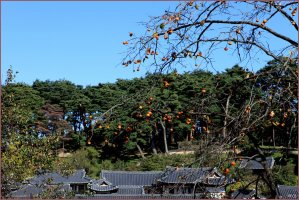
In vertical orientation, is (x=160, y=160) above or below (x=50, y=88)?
below

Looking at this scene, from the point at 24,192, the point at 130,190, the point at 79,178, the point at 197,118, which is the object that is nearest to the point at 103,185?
the point at 79,178

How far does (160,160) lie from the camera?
19.5 meters

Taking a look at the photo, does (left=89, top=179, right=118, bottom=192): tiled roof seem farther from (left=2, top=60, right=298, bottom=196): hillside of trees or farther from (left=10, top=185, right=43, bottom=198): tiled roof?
(left=2, top=60, right=298, bottom=196): hillside of trees

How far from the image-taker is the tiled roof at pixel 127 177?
18016 millimetres

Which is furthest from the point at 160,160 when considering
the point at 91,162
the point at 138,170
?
the point at 91,162

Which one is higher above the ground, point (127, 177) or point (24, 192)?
point (24, 192)

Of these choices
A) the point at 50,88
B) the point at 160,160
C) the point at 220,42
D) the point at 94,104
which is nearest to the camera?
the point at 220,42

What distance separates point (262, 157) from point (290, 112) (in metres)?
0.30

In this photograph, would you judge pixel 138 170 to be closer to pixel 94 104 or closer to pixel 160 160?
pixel 160 160

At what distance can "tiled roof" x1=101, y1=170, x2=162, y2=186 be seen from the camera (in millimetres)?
18016

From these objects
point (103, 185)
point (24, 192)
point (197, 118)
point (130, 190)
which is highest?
point (197, 118)

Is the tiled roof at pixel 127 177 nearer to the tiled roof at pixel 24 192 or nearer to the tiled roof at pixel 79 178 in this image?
the tiled roof at pixel 79 178

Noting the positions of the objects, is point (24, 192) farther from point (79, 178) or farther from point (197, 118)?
point (79, 178)

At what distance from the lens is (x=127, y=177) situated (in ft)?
60.2
